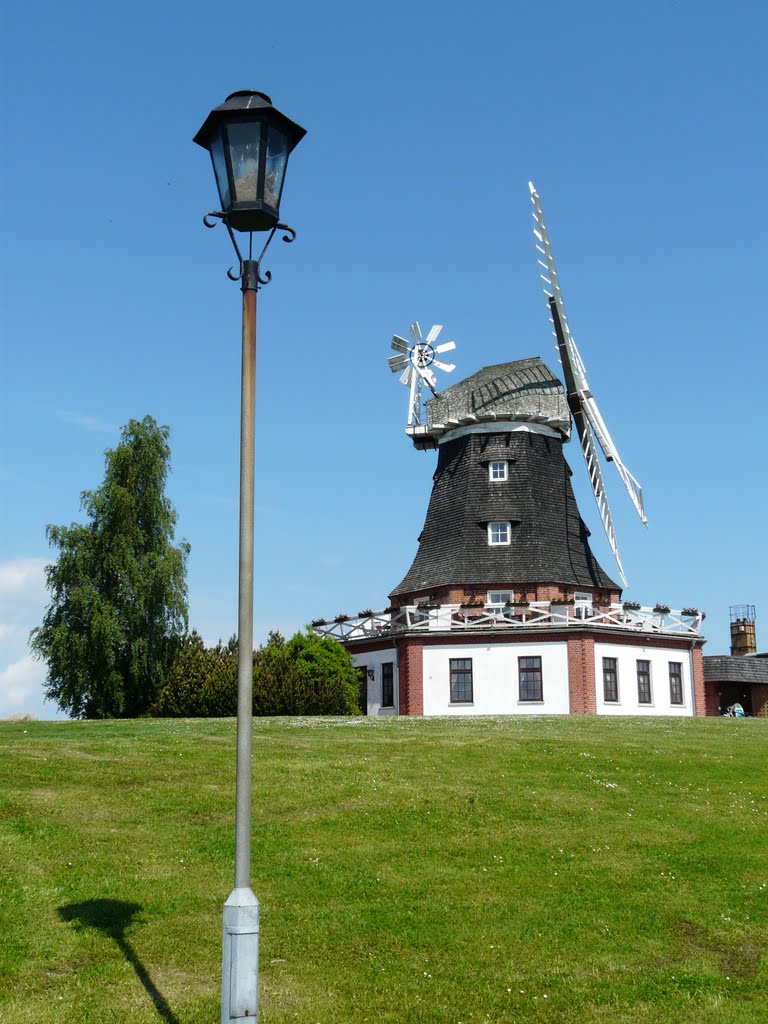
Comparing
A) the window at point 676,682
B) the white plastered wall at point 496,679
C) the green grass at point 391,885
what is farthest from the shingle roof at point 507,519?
the green grass at point 391,885

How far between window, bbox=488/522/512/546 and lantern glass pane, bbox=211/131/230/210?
3882 cm

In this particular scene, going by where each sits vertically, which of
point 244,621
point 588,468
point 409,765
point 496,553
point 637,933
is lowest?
point 637,933

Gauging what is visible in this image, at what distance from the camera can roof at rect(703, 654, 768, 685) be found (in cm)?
5575

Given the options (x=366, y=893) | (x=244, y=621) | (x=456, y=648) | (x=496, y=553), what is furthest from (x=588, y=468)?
(x=244, y=621)

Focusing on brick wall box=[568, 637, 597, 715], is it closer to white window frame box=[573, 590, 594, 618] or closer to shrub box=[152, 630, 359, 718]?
white window frame box=[573, 590, 594, 618]

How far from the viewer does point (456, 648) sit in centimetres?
4384

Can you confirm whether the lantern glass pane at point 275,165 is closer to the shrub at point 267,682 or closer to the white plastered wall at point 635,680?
the shrub at point 267,682

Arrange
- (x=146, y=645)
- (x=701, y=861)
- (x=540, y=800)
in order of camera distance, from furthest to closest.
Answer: (x=146, y=645), (x=540, y=800), (x=701, y=861)

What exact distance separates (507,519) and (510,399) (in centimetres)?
589

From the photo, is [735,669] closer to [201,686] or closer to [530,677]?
[530,677]

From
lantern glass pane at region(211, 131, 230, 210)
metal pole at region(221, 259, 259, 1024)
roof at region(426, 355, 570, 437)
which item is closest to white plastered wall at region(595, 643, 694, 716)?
roof at region(426, 355, 570, 437)

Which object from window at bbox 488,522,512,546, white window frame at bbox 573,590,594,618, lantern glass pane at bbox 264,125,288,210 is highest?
window at bbox 488,522,512,546

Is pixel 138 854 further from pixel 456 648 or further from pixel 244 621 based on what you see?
pixel 456 648

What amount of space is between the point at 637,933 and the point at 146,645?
110 ft
